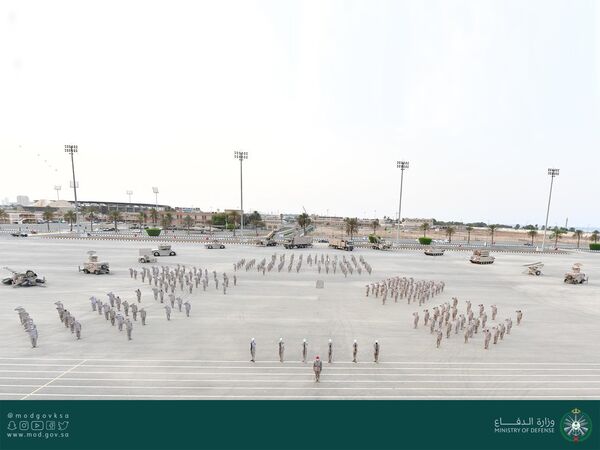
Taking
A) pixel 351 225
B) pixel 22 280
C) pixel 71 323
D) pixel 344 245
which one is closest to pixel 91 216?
pixel 351 225

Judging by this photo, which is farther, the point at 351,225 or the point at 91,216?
the point at 91,216

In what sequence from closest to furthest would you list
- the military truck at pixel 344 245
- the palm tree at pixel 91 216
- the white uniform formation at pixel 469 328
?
1. the white uniform formation at pixel 469 328
2. the military truck at pixel 344 245
3. the palm tree at pixel 91 216

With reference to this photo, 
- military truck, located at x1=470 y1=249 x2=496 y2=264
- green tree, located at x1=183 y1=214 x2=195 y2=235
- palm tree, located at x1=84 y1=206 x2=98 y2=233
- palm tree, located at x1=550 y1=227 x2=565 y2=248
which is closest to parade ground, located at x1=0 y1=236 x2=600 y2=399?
military truck, located at x1=470 y1=249 x2=496 y2=264

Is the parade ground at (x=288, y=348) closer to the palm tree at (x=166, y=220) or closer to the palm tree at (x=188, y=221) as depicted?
the palm tree at (x=166, y=220)

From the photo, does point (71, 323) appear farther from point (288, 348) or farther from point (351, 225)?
point (351, 225)

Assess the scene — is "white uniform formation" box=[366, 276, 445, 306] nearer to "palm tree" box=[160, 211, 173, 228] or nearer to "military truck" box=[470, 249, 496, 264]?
"military truck" box=[470, 249, 496, 264]
